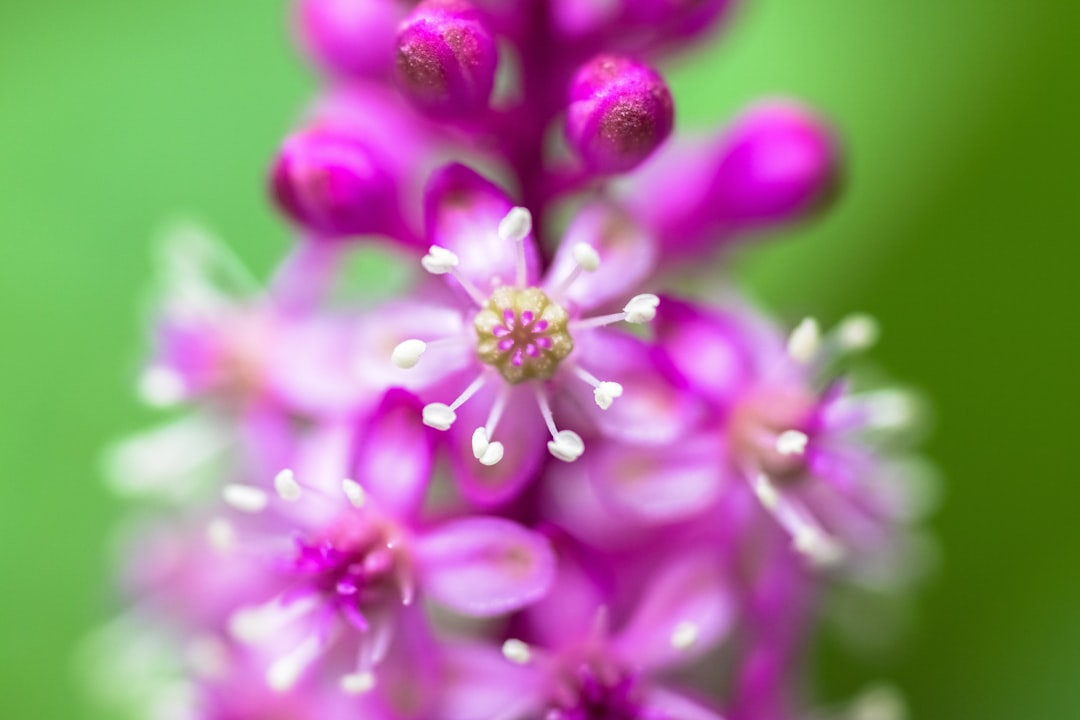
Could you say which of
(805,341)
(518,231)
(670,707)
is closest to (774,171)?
(805,341)

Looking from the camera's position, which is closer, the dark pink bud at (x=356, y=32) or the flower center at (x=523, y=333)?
the flower center at (x=523, y=333)

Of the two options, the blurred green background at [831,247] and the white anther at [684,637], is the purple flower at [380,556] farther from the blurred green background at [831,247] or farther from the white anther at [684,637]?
the blurred green background at [831,247]

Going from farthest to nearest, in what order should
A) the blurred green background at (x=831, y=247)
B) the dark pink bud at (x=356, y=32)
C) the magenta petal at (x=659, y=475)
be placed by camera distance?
the blurred green background at (x=831, y=247)
the dark pink bud at (x=356, y=32)
the magenta petal at (x=659, y=475)

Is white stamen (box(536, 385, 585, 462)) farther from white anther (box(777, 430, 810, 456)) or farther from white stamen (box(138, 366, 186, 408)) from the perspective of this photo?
white stamen (box(138, 366, 186, 408))

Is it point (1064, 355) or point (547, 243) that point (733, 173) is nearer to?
point (547, 243)

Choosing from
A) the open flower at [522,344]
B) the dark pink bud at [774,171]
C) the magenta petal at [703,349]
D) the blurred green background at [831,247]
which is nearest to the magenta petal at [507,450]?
the open flower at [522,344]

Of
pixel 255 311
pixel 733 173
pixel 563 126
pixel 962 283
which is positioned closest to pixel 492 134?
pixel 563 126

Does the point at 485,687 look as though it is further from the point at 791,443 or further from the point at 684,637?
the point at 791,443
